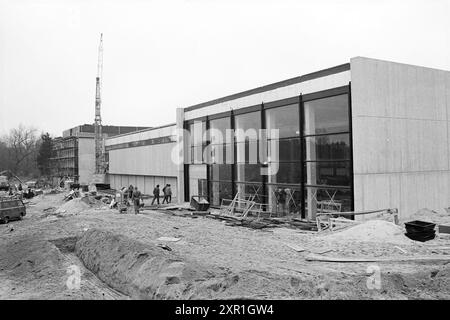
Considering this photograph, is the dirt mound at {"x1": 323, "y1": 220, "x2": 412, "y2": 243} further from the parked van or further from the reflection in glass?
the parked van

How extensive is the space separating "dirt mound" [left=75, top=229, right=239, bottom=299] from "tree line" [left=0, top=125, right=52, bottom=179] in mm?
83740

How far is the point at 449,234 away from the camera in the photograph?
46.9 ft

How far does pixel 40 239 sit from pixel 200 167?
51.8ft

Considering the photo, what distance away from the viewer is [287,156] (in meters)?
22.4

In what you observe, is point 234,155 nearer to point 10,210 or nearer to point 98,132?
point 10,210

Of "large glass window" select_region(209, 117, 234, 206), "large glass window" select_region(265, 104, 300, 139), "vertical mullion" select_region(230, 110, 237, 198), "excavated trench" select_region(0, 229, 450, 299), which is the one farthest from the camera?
"large glass window" select_region(209, 117, 234, 206)

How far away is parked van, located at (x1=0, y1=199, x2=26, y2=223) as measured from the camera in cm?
2579

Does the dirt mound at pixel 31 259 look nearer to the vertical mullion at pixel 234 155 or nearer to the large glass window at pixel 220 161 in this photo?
the vertical mullion at pixel 234 155

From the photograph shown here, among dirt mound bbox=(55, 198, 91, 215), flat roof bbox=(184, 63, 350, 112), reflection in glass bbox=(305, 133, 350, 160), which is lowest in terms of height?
dirt mound bbox=(55, 198, 91, 215)

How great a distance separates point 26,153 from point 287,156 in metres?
90.9

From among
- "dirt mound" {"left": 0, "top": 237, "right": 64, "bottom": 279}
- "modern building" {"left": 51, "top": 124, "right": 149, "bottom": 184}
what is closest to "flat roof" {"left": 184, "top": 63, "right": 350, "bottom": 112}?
"dirt mound" {"left": 0, "top": 237, "right": 64, "bottom": 279}

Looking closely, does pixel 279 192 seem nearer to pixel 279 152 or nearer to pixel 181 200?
pixel 279 152

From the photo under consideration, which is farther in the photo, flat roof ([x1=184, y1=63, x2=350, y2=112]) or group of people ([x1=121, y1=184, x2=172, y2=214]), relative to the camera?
group of people ([x1=121, y1=184, x2=172, y2=214])

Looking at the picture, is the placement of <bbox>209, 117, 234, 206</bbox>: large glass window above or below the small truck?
above
